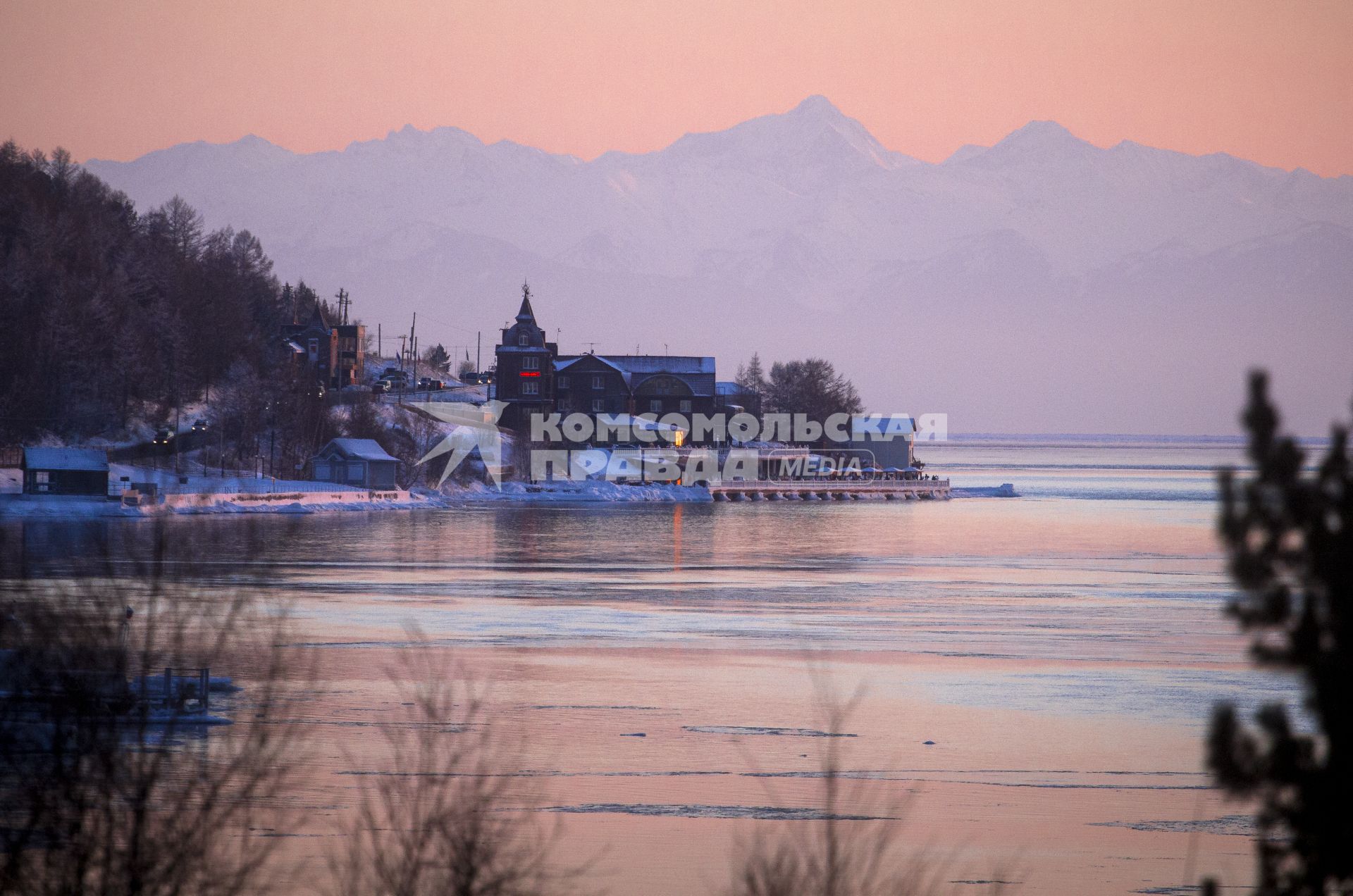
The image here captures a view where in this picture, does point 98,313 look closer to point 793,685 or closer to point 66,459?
point 66,459

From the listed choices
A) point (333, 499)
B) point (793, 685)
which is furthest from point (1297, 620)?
point (333, 499)

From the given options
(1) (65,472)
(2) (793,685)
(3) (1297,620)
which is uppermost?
(1) (65,472)

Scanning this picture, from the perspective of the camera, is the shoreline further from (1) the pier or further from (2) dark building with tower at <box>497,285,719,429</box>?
(2) dark building with tower at <box>497,285,719,429</box>

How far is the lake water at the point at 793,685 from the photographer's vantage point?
15617 mm

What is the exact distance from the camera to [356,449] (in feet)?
281

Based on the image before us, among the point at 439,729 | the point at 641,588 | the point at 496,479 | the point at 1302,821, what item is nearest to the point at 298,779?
the point at 439,729

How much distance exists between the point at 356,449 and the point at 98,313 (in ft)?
54.0

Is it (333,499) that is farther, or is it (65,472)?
(333,499)

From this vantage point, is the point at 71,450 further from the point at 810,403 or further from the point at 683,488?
the point at 810,403

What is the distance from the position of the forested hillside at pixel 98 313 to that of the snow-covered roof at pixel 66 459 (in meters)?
7.83

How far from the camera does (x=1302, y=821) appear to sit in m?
5.65

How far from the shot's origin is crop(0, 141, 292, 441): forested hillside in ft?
259

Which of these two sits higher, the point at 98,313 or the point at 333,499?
the point at 98,313

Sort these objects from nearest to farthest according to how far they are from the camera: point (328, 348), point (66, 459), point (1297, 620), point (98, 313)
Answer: point (1297, 620), point (66, 459), point (98, 313), point (328, 348)
